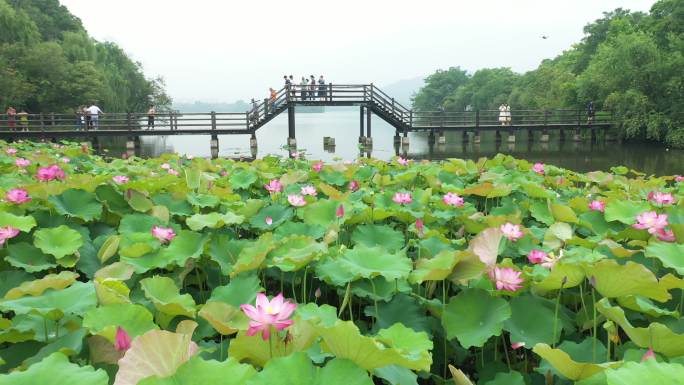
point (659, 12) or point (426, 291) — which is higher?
point (659, 12)

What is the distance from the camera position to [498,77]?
5494 centimetres

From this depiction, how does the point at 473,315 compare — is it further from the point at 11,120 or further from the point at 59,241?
the point at 11,120

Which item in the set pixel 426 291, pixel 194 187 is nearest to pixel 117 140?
pixel 194 187

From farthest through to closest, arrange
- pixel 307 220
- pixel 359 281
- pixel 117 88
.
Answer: pixel 117 88, pixel 307 220, pixel 359 281

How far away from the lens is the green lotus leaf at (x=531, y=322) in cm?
130

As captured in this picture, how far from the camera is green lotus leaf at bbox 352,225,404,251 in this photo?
1.91 meters

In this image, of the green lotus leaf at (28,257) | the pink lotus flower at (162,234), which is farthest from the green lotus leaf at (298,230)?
the green lotus leaf at (28,257)

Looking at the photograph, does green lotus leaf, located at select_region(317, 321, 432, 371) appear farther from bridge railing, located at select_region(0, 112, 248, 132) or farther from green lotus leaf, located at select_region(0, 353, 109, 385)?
bridge railing, located at select_region(0, 112, 248, 132)

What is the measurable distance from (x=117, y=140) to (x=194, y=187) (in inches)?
1037

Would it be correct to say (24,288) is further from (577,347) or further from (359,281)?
(577,347)

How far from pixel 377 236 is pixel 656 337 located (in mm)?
1028

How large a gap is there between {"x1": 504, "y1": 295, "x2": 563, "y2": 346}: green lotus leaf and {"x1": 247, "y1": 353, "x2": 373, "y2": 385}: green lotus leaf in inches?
24.3

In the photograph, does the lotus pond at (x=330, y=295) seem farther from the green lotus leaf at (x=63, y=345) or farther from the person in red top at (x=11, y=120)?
the person in red top at (x=11, y=120)

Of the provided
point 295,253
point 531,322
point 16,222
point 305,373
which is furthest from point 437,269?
point 16,222
